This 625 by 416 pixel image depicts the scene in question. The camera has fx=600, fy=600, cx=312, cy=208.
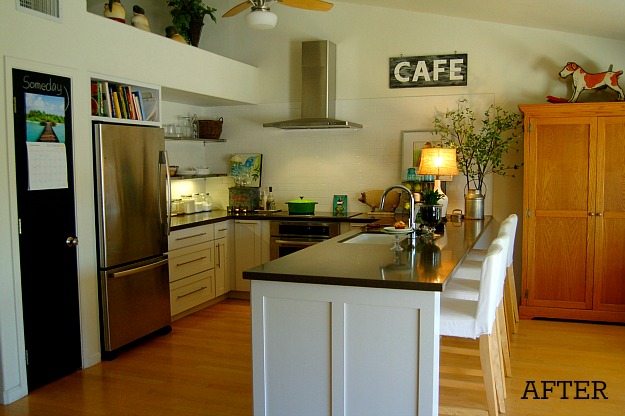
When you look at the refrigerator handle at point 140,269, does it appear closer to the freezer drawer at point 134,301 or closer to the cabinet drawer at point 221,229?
the freezer drawer at point 134,301

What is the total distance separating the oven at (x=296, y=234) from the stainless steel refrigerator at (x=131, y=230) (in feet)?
4.60

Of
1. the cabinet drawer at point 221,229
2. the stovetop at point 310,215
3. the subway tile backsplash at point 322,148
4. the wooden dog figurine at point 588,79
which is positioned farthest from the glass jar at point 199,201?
the wooden dog figurine at point 588,79

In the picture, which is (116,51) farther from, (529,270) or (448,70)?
(529,270)

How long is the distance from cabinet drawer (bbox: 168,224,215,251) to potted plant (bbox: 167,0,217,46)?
180 centimetres

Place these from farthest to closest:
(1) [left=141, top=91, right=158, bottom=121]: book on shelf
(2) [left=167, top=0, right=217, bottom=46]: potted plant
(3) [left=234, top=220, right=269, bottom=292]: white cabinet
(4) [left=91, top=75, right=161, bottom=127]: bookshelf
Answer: (3) [left=234, top=220, right=269, bottom=292]: white cabinet < (2) [left=167, top=0, right=217, bottom=46]: potted plant < (1) [left=141, top=91, right=158, bottom=121]: book on shelf < (4) [left=91, top=75, right=161, bottom=127]: bookshelf

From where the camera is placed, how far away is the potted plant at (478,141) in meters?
5.55

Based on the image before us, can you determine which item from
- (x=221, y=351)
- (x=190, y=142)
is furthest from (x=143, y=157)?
(x=190, y=142)

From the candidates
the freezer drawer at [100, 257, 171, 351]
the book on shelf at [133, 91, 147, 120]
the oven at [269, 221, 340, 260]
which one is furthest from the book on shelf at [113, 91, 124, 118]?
the oven at [269, 221, 340, 260]

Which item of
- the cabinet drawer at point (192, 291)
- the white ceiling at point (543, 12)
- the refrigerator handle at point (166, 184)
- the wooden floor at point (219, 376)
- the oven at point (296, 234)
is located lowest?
the wooden floor at point (219, 376)

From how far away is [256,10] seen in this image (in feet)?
11.4

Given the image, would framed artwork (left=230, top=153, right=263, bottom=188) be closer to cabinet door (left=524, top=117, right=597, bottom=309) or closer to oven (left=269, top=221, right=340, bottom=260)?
oven (left=269, top=221, right=340, bottom=260)

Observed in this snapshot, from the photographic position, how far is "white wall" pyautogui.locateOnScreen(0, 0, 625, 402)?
4.17m

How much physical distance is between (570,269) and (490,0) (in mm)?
2379

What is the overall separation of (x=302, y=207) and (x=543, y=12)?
9.24 ft
